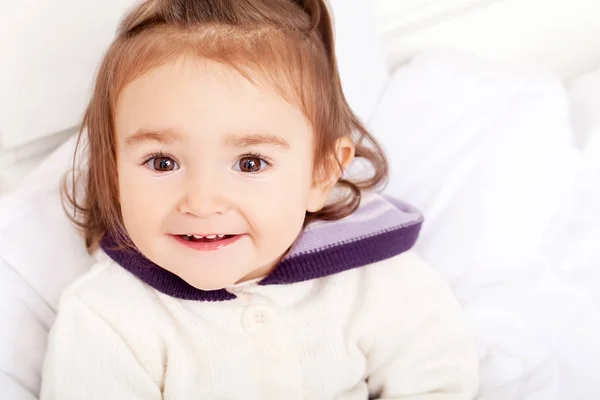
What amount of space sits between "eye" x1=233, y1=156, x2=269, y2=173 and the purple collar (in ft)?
0.59

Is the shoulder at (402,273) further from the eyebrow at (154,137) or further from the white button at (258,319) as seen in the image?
the eyebrow at (154,137)

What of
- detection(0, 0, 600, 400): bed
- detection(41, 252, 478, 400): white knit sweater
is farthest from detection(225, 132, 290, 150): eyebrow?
detection(0, 0, 600, 400): bed

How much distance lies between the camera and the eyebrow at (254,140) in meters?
0.85

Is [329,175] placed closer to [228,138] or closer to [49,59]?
[228,138]

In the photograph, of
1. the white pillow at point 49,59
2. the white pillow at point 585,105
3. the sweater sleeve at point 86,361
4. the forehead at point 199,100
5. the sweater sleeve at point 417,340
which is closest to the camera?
the forehead at point 199,100

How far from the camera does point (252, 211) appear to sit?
0.89m

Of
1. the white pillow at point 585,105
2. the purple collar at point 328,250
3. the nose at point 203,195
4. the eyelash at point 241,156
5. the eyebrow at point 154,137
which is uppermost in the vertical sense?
the eyebrow at point 154,137

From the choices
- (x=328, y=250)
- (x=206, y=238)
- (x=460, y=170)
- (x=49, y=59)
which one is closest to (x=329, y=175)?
(x=328, y=250)

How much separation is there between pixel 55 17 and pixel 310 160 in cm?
56

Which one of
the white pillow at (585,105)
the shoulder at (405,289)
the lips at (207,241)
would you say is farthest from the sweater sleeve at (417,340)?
the white pillow at (585,105)

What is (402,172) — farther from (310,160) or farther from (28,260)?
(28,260)

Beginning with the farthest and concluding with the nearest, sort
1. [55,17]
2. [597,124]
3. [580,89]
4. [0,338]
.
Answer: [580,89] → [597,124] → [55,17] → [0,338]

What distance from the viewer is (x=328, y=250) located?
1.04m

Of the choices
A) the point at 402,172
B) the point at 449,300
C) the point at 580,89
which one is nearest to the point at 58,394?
the point at 449,300
